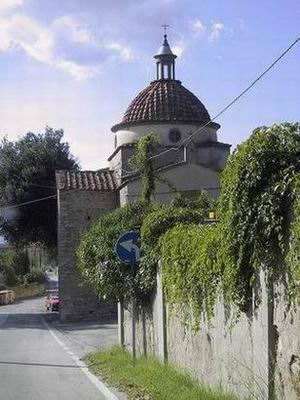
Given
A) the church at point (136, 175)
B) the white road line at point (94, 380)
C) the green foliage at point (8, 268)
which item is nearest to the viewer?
the white road line at point (94, 380)

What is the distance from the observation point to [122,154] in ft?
135

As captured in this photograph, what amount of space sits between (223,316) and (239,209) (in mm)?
2408

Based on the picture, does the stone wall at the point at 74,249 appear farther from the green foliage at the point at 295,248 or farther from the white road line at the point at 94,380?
the green foliage at the point at 295,248

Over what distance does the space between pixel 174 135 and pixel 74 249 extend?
→ 9.48 metres

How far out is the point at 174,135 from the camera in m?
41.6

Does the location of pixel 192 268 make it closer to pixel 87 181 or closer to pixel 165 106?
pixel 87 181

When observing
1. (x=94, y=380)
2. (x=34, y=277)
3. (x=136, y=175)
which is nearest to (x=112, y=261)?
(x=94, y=380)

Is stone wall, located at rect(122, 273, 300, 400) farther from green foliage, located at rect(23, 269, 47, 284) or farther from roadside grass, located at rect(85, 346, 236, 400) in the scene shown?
green foliage, located at rect(23, 269, 47, 284)

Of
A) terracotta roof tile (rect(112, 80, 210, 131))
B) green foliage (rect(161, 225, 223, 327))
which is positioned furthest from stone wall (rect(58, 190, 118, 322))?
green foliage (rect(161, 225, 223, 327))

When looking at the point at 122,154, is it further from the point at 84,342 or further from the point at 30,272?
the point at 30,272

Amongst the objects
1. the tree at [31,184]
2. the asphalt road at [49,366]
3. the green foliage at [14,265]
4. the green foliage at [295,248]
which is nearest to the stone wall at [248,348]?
the green foliage at [295,248]

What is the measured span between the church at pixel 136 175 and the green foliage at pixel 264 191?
88.2 feet

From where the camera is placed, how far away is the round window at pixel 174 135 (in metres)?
41.5

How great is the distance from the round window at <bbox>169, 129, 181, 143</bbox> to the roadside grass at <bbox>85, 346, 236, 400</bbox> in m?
26.5
